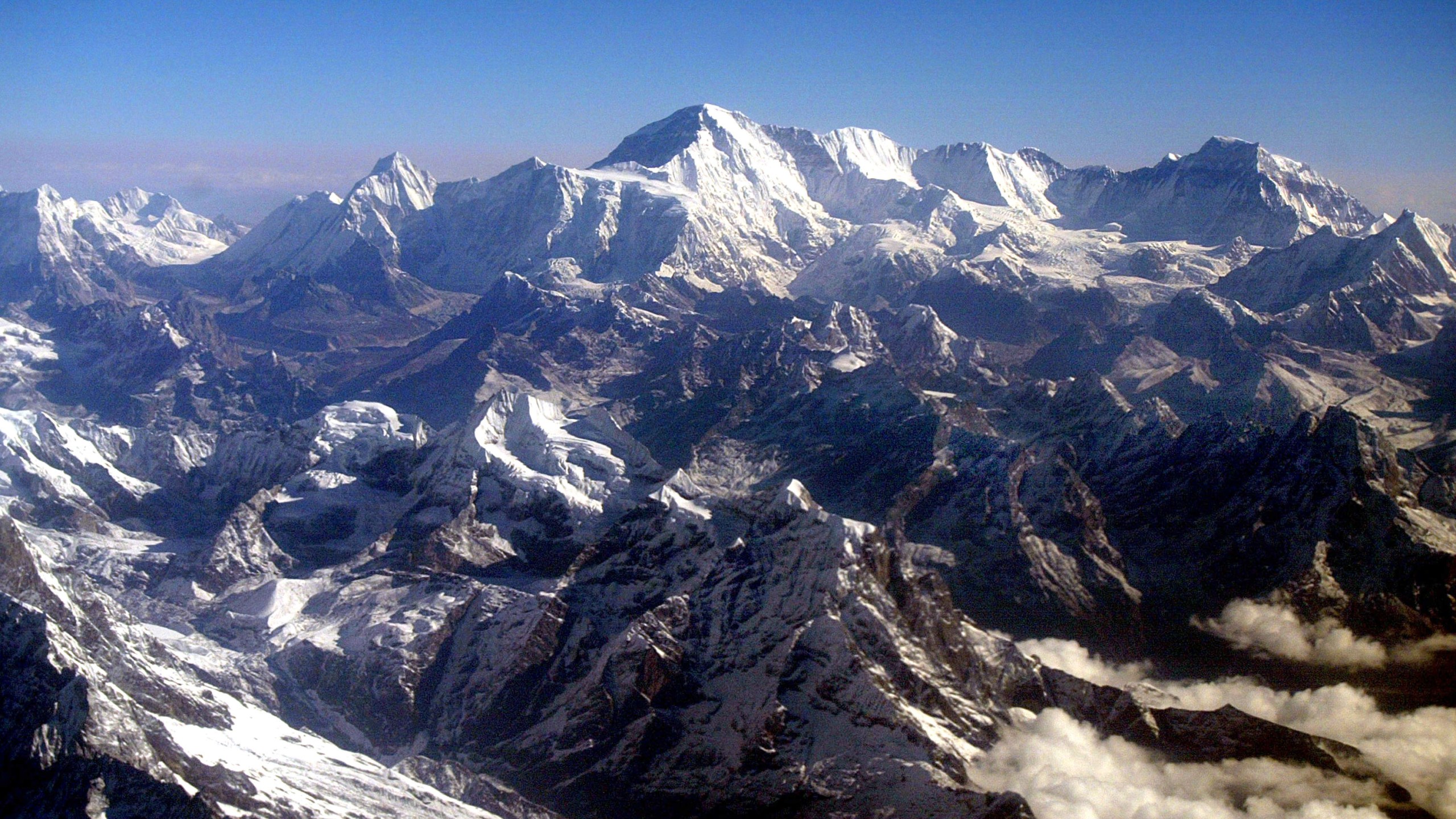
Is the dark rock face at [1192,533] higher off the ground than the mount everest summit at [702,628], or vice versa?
the dark rock face at [1192,533]

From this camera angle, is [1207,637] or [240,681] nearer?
[240,681]

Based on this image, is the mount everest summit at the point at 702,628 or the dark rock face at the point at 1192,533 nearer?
the mount everest summit at the point at 702,628

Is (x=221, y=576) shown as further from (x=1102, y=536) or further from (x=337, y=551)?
(x=1102, y=536)

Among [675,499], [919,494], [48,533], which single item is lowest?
[48,533]

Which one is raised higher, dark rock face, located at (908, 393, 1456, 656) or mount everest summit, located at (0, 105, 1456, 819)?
dark rock face, located at (908, 393, 1456, 656)

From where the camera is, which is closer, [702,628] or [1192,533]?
[702,628]

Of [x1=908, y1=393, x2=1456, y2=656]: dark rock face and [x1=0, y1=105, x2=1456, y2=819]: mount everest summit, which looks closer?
[x1=0, y1=105, x2=1456, y2=819]: mount everest summit

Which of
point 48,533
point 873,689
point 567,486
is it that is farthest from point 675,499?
point 48,533

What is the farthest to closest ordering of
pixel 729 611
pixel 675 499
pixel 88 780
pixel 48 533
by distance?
pixel 48 533, pixel 675 499, pixel 729 611, pixel 88 780

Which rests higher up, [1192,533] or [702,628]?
[1192,533]

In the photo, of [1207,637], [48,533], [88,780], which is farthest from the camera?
[48,533]

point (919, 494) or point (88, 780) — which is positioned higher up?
point (919, 494)
